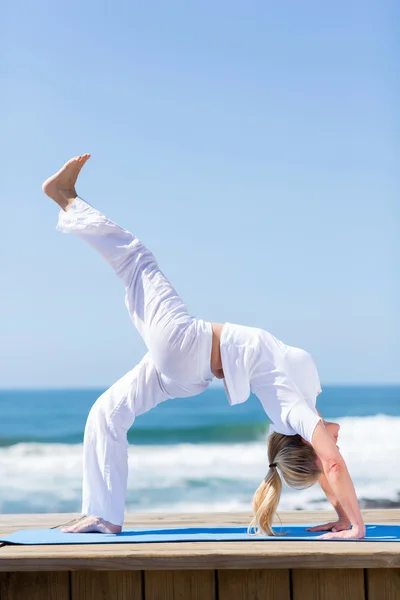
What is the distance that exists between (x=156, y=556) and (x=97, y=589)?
21 centimetres

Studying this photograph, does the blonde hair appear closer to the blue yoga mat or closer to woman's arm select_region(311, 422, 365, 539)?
the blue yoga mat

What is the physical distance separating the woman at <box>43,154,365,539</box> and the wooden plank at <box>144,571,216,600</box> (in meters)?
0.46

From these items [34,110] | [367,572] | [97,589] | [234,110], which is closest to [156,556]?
[97,589]

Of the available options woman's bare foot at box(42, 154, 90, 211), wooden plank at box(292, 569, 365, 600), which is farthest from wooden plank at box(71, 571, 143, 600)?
woman's bare foot at box(42, 154, 90, 211)

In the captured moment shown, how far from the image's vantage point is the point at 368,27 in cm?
1495

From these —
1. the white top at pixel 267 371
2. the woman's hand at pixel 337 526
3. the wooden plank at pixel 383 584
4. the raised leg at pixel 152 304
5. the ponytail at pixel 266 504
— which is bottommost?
the wooden plank at pixel 383 584

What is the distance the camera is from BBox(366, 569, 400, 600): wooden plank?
7.35 ft

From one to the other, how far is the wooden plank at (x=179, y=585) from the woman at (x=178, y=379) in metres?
0.46

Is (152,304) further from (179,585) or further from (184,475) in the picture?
(184,475)

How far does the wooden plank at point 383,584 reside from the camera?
224cm

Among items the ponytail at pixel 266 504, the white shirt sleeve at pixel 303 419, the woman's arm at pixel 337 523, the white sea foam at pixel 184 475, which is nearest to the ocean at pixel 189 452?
the white sea foam at pixel 184 475

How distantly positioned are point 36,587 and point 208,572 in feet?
1.54

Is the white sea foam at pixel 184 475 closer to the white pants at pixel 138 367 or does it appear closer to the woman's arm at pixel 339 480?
the white pants at pixel 138 367

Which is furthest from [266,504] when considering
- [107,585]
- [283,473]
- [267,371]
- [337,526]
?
[107,585]
